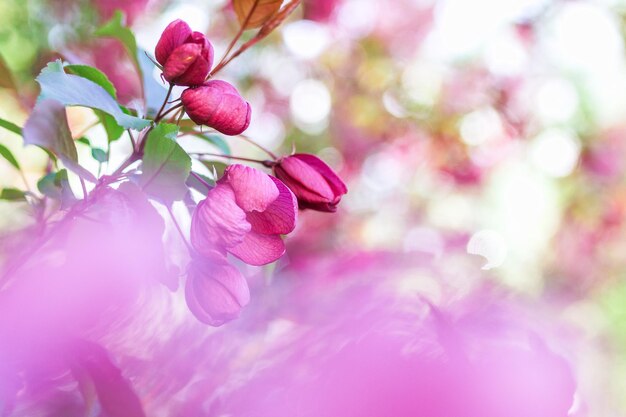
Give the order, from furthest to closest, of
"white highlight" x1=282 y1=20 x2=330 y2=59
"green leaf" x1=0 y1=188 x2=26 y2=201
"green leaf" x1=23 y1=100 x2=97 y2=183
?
"white highlight" x1=282 y1=20 x2=330 y2=59
"green leaf" x1=0 y1=188 x2=26 y2=201
"green leaf" x1=23 y1=100 x2=97 y2=183

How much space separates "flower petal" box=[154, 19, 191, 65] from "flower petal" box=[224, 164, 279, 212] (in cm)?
7

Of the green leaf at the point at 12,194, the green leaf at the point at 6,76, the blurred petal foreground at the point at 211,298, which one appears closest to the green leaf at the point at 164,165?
the blurred petal foreground at the point at 211,298

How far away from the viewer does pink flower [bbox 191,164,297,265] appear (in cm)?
30

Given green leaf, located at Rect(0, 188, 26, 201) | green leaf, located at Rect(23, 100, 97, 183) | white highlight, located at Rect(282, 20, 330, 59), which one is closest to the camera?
green leaf, located at Rect(23, 100, 97, 183)

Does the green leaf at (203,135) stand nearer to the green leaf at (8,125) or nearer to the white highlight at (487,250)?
the green leaf at (8,125)

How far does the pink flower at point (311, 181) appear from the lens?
1.14 feet

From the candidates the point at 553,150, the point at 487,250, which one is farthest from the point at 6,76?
the point at 553,150

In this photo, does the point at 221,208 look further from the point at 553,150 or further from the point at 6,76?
the point at 553,150

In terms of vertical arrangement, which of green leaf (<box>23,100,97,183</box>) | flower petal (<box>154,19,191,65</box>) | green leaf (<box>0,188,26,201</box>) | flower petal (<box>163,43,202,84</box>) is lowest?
green leaf (<box>0,188,26,201</box>)

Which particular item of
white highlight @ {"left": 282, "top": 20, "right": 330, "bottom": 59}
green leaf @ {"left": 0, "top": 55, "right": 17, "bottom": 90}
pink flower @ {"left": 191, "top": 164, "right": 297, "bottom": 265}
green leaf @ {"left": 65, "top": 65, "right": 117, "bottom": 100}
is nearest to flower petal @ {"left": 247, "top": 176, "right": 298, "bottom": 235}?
pink flower @ {"left": 191, "top": 164, "right": 297, "bottom": 265}

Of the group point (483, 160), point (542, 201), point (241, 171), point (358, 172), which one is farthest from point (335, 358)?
point (542, 201)

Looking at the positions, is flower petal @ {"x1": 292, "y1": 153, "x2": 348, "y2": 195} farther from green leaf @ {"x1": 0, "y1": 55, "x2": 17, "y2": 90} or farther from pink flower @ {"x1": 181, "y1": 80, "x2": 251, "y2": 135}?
green leaf @ {"x1": 0, "y1": 55, "x2": 17, "y2": 90}

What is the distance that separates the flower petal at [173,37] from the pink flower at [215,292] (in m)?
0.10

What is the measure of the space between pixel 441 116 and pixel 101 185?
60.4 inches
